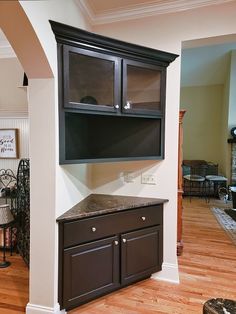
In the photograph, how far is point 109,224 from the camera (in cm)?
221

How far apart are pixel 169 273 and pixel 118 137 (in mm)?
1629

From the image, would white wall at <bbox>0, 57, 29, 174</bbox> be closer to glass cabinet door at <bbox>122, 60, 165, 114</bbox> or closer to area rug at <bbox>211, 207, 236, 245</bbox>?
glass cabinet door at <bbox>122, 60, 165, 114</bbox>

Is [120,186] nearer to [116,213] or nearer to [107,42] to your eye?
[116,213]

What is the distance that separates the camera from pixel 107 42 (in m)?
2.07

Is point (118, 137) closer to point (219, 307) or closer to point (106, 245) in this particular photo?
point (106, 245)

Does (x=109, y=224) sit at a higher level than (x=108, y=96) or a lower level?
lower

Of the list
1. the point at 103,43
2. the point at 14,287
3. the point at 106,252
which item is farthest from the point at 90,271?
the point at 103,43

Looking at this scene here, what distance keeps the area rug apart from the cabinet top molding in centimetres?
308

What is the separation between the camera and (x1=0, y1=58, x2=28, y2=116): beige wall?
3.36 m

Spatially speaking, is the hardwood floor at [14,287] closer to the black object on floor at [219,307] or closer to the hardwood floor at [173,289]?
the hardwood floor at [173,289]

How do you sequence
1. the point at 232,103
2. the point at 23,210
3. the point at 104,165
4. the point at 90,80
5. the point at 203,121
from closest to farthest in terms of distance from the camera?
the point at 90,80 < the point at 104,165 < the point at 23,210 < the point at 232,103 < the point at 203,121

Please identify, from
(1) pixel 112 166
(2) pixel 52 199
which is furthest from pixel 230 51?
(2) pixel 52 199

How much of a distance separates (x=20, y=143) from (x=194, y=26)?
2.72m

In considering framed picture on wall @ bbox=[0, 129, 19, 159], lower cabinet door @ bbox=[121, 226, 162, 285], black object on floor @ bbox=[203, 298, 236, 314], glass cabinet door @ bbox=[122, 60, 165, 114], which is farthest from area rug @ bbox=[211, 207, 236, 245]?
framed picture on wall @ bbox=[0, 129, 19, 159]
